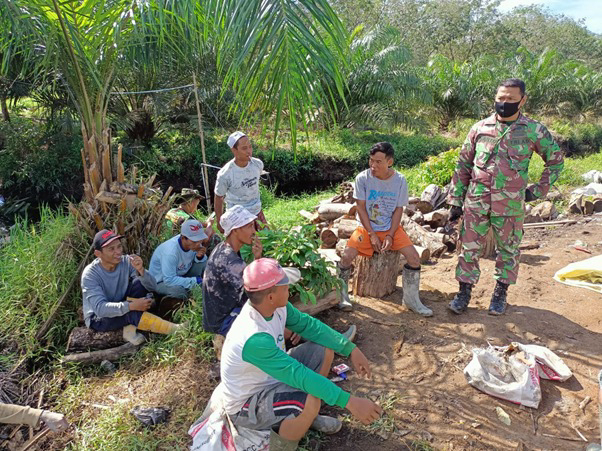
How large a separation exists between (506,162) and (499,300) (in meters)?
1.20

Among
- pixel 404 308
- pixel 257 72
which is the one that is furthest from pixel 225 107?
pixel 257 72

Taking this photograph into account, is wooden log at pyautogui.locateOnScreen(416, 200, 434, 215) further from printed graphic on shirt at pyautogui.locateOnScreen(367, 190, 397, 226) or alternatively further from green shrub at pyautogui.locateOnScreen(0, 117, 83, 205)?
green shrub at pyautogui.locateOnScreen(0, 117, 83, 205)

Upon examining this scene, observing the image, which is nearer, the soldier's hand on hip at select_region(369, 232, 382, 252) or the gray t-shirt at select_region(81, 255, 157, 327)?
the gray t-shirt at select_region(81, 255, 157, 327)

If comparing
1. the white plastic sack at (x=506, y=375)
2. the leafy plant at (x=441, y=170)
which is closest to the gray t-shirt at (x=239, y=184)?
the white plastic sack at (x=506, y=375)

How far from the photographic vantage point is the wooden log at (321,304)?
12.5 ft

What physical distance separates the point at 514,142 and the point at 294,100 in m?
2.04

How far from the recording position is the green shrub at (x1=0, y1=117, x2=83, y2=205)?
384 inches

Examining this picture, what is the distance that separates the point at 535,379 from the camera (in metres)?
2.99

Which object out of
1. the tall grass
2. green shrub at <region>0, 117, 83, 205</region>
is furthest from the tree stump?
green shrub at <region>0, 117, 83, 205</region>

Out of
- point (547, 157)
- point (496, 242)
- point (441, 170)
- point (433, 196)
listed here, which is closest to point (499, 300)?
point (496, 242)

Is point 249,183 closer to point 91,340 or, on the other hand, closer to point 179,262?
point 179,262

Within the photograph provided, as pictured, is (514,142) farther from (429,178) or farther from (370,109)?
(370,109)

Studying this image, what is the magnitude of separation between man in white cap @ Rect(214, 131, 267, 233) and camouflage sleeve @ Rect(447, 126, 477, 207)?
191 centimetres

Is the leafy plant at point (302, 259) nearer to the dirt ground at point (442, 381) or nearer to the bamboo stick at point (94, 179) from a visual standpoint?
the dirt ground at point (442, 381)
